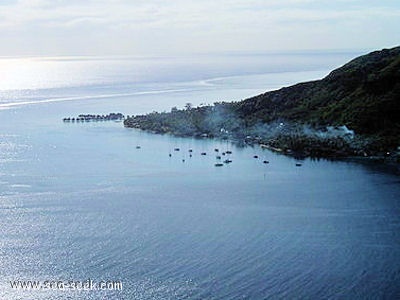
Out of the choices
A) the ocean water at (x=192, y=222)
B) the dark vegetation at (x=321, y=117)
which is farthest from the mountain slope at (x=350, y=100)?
the ocean water at (x=192, y=222)

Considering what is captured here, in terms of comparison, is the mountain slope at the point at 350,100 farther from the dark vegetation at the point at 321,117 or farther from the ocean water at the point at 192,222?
the ocean water at the point at 192,222

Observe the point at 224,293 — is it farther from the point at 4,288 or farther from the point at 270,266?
the point at 4,288

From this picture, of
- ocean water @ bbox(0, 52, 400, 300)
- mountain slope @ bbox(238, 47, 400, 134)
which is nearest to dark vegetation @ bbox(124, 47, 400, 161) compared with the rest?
mountain slope @ bbox(238, 47, 400, 134)

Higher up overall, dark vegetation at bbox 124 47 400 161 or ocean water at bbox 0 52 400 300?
dark vegetation at bbox 124 47 400 161

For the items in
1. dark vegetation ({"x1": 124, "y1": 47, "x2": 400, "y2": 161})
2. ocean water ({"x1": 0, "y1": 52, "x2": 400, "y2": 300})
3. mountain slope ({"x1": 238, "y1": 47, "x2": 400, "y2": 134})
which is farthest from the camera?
mountain slope ({"x1": 238, "y1": 47, "x2": 400, "y2": 134})

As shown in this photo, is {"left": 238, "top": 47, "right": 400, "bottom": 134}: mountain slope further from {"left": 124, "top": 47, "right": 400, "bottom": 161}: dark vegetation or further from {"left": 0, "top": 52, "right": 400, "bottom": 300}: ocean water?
{"left": 0, "top": 52, "right": 400, "bottom": 300}: ocean water

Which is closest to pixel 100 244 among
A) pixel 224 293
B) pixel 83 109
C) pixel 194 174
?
pixel 224 293
